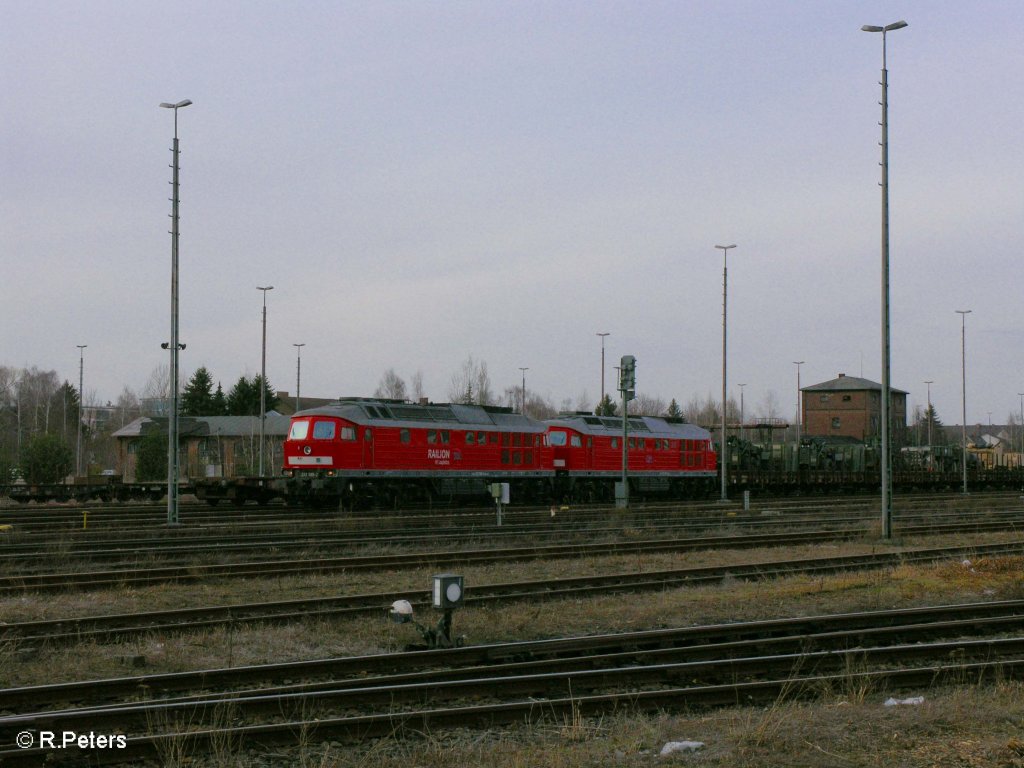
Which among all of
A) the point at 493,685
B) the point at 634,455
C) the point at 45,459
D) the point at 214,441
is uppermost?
the point at 214,441

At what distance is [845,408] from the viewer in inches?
4259

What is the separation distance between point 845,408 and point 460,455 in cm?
7907

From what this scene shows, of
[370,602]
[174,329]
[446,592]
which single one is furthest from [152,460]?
[446,592]

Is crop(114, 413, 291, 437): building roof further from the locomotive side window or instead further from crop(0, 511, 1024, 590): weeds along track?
crop(0, 511, 1024, 590): weeds along track

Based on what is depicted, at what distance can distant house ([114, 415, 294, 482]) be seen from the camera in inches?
3300

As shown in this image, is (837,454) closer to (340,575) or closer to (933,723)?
(340,575)

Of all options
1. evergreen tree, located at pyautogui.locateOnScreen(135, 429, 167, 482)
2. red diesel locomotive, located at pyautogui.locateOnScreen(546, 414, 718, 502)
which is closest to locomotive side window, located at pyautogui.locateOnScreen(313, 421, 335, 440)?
red diesel locomotive, located at pyautogui.locateOnScreen(546, 414, 718, 502)

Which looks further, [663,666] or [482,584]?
[482,584]

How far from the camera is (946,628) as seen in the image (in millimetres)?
12883

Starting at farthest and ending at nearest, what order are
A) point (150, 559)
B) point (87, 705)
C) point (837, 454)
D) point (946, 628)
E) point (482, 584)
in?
1. point (837, 454)
2. point (150, 559)
3. point (482, 584)
4. point (946, 628)
5. point (87, 705)

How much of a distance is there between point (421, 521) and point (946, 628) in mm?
19208

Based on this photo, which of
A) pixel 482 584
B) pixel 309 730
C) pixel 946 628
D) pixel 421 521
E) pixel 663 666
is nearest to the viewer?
pixel 309 730

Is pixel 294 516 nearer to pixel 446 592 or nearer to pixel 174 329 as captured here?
pixel 174 329

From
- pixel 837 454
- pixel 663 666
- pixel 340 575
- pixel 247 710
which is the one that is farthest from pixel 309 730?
pixel 837 454
